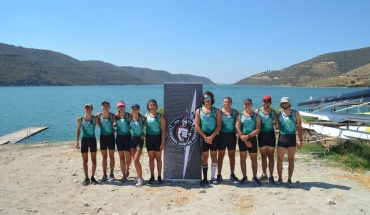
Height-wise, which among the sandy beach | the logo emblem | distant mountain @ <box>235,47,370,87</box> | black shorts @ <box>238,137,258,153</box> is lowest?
the sandy beach

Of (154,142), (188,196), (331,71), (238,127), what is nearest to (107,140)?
(154,142)

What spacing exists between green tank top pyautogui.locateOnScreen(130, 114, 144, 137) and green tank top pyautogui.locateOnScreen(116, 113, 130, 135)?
139 millimetres

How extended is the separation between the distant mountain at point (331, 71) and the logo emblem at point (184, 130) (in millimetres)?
122863

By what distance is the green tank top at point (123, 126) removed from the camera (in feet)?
27.0

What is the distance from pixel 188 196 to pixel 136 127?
2.15m

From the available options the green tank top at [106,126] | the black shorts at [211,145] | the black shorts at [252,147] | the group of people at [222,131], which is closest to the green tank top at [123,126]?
the group of people at [222,131]

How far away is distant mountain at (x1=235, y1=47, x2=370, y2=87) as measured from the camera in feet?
413

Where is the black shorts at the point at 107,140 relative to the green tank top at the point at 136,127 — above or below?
below

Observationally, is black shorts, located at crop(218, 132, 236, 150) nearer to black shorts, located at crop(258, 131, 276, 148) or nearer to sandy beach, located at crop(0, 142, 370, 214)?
black shorts, located at crop(258, 131, 276, 148)

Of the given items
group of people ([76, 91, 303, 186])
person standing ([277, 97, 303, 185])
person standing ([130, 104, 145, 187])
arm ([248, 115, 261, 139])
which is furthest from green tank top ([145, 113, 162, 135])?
person standing ([277, 97, 303, 185])

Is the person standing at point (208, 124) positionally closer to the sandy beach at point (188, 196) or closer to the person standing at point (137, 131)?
the sandy beach at point (188, 196)

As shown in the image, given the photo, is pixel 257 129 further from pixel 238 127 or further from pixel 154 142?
pixel 154 142

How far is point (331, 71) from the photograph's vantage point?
151m

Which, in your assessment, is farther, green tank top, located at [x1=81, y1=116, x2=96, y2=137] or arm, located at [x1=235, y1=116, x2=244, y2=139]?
green tank top, located at [x1=81, y1=116, x2=96, y2=137]
